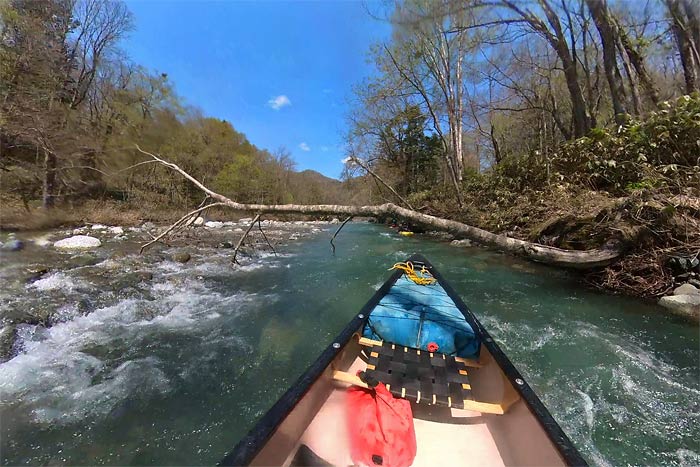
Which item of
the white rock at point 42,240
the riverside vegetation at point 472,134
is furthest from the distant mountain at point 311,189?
the white rock at point 42,240

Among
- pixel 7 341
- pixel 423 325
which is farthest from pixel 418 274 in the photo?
pixel 7 341

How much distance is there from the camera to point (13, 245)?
8.05 m

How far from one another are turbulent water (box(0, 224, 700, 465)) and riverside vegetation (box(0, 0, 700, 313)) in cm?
146

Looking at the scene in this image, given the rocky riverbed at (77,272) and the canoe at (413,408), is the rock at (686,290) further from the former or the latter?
the rocky riverbed at (77,272)

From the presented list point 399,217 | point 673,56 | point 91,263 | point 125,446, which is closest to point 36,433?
point 125,446

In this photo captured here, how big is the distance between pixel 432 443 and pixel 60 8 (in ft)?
80.0

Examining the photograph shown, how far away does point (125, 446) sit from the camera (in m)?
2.22

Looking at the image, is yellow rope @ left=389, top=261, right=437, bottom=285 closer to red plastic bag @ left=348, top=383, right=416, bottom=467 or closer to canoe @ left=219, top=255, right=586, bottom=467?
canoe @ left=219, top=255, right=586, bottom=467

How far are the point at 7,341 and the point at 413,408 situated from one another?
4660 millimetres

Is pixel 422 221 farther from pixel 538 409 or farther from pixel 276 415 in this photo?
pixel 276 415

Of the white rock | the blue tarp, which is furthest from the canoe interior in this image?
the white rock

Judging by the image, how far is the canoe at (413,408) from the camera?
149 centimetres

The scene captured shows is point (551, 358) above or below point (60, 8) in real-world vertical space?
below

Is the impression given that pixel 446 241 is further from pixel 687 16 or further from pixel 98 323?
pixel 98 323
